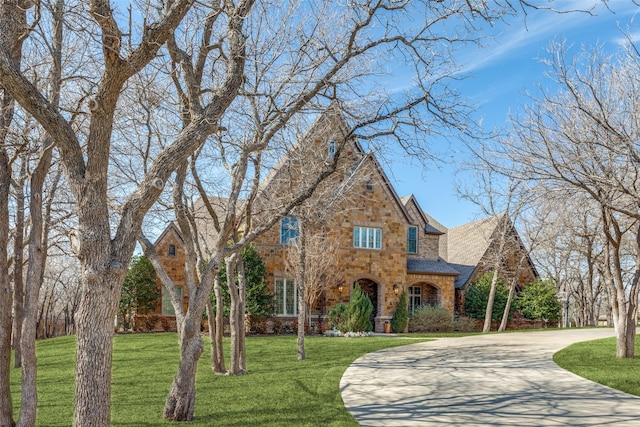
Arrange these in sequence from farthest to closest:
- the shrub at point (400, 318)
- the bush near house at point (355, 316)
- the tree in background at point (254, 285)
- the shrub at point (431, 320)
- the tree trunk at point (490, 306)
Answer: the tree trunk at point (490, 306), the shrub at point (431, 320), the shrub at point (400, 318), the tree in background at point (254, 285), the bush near house at point (355, 316)

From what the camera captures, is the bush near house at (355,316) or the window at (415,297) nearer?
the bush near house at (355,316)

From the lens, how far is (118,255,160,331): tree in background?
2469 cm

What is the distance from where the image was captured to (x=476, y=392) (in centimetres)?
1033

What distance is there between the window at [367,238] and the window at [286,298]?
3485 millimetres

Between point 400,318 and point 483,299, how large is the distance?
542 cm

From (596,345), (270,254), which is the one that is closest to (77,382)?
(596,345)

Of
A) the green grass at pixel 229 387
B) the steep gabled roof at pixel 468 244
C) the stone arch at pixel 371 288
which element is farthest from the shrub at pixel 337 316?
the steep gabled roof at pixel 468 244

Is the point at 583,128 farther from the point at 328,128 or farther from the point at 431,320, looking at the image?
the point at 431,320

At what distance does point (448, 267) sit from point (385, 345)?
40.0ft

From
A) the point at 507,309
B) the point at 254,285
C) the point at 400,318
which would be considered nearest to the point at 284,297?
the point at 254,285

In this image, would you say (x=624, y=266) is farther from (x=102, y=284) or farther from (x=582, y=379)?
(x=102, y=284)

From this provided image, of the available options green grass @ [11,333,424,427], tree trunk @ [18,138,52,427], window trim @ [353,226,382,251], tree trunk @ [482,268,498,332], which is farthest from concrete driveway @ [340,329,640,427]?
tree trunk @ [482,268,498,332]

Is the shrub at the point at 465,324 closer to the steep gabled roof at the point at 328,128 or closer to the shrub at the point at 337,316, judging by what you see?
the shrub at the point at 337,316

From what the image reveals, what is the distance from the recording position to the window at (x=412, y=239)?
29844 mm
